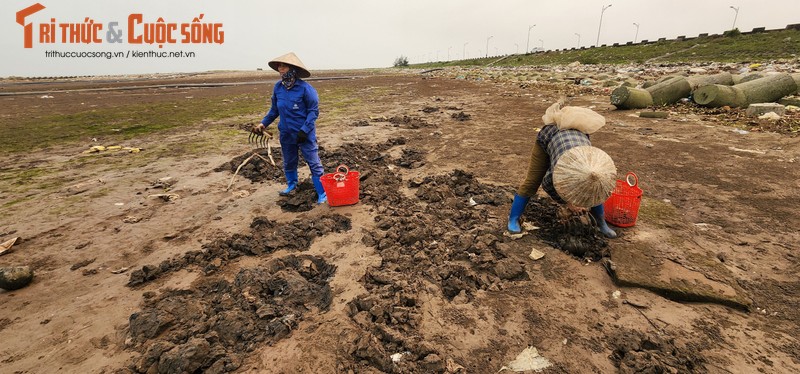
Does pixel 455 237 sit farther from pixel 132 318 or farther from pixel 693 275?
pixel 132 318

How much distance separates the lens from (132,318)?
Result: 267 cm

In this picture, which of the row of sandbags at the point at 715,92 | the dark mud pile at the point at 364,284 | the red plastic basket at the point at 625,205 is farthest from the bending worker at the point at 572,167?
the row of sandbags at the point at 715,92

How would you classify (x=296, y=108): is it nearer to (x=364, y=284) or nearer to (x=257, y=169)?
(x=257, y=169)

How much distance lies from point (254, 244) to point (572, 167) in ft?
10.5

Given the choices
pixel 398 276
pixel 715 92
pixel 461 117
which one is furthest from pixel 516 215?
pixel 715 92

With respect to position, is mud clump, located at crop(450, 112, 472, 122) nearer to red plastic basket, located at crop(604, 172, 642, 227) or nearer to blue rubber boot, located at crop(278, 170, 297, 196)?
blue rubber boot, located at crop(278, 170, 297, 196)

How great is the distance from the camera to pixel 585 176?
2.74 metres

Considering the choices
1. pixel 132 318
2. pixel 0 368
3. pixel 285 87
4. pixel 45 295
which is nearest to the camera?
pixel 0 368

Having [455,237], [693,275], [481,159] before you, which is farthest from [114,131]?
[693,275]

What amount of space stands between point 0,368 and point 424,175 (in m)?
4.83

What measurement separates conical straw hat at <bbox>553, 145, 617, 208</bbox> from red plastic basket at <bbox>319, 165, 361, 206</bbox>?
8.54 feet

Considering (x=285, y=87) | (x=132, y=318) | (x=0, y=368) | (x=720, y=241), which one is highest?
(x=285, y=87)

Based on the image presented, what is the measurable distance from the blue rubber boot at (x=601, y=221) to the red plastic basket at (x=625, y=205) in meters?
Result: 0.22

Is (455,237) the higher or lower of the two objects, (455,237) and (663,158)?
the lower
